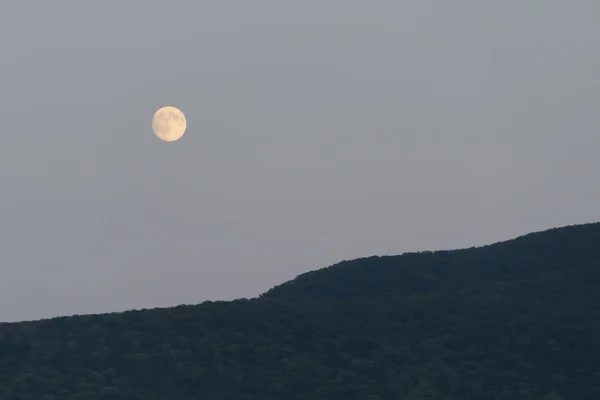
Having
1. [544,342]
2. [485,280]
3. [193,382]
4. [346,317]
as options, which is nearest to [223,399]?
[193,382]

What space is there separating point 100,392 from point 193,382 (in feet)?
9.31

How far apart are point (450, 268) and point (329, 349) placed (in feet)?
72.7

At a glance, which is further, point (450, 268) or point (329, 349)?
point (450, 268)

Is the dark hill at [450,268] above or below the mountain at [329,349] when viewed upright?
above

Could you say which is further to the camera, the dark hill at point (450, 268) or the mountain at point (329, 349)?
the dark hill at point (450, 268)

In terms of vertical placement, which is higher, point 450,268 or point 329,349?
point 450,268

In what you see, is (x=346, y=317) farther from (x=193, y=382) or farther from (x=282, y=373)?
(x=193, y=382)

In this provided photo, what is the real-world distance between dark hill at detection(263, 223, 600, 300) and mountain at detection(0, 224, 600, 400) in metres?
8.46

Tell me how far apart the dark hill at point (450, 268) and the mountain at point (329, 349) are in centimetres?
846

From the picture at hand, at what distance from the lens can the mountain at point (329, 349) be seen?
26703 millimetres

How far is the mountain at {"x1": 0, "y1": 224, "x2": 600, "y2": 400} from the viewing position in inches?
1051

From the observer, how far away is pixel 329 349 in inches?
1185

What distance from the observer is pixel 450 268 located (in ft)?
167

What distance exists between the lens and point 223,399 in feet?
84.2
